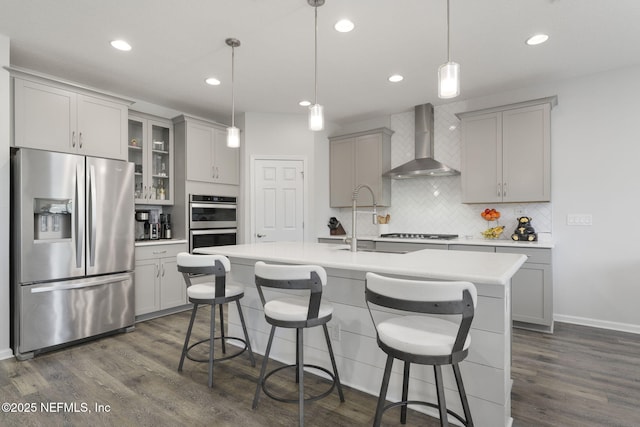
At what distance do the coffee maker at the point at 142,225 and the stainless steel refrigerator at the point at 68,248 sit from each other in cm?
68

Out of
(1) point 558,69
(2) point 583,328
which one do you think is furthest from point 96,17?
(2) point 583,328

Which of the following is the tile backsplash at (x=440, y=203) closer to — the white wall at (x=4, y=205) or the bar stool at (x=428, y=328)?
the bar stool at (x=428, y=328)

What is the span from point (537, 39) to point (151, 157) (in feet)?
14.1

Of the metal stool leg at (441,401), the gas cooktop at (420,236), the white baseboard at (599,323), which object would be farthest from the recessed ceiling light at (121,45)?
the white baseboard at (599,323)

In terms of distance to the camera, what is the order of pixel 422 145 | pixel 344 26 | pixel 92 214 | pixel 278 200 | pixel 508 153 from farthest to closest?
pixel 278 200, pixel 422 145, pixel 508 153, pixel 92 214, pixel 344 26

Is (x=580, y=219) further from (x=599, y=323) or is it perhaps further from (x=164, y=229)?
(x=164, y=229)

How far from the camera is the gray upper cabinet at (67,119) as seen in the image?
302 centimetres

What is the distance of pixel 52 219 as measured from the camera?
10.0 ft

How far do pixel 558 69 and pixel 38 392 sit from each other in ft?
17.2

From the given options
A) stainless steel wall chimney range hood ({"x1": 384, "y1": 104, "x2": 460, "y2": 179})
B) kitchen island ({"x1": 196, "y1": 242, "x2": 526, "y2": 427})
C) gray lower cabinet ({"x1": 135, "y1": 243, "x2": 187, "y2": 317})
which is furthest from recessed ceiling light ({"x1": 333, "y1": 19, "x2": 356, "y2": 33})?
gray lower cabinet ({"x1": 135, "y1": 243, "x2": 187, "y2": 317})

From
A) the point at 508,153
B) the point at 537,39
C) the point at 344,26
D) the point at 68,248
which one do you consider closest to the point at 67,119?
the point at 68,248

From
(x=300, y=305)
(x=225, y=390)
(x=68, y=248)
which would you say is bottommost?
(x=225, y=390)

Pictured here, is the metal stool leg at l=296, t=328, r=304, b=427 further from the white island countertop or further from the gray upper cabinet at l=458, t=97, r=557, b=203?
the gray upper cabinet at l=458, t=97, r=557, b=203

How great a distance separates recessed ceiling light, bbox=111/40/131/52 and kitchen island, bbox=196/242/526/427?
1.95 m
